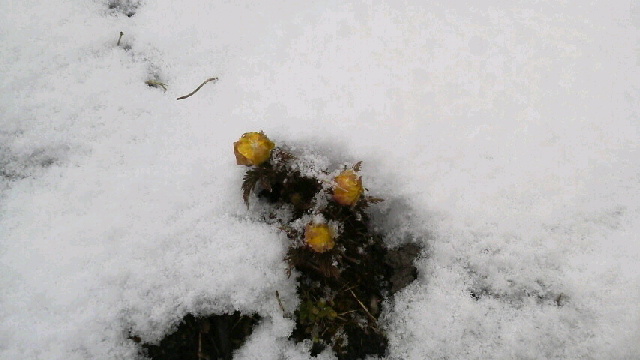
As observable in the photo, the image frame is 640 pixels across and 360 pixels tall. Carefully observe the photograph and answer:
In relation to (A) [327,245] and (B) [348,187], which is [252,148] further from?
(A) [327,245]

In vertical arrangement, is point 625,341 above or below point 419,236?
above

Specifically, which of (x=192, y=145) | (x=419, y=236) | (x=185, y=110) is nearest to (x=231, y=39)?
(x=185, y=110)

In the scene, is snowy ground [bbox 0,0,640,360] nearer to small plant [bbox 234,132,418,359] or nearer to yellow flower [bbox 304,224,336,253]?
small plant [bbox 234,132,418,359]

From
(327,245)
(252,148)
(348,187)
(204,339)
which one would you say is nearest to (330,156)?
(348,187)

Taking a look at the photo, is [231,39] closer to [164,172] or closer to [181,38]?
[181,38]

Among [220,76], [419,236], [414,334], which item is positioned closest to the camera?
[414,334]
